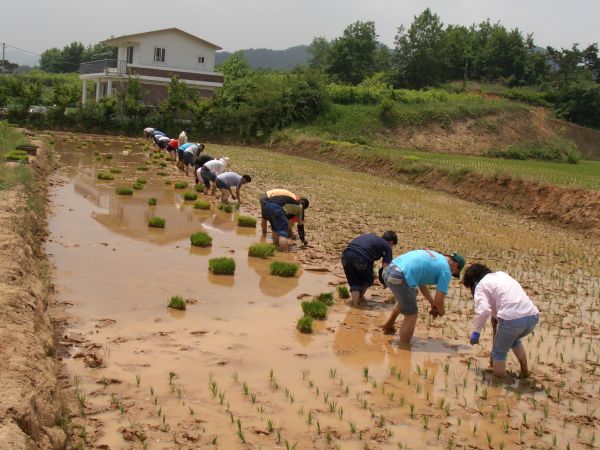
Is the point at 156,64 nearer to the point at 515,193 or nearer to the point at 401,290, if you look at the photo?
the point at 515,193

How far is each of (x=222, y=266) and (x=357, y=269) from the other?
8.30 ft

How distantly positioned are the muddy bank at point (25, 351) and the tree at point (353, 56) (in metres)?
66.8

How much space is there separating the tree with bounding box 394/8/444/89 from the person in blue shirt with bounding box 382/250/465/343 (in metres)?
63.7

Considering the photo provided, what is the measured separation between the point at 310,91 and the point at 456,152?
11522mm

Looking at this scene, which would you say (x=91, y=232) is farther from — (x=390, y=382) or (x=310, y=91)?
(x=310, y=91)

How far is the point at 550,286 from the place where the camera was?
11.4 metres

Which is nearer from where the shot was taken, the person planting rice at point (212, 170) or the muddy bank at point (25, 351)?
the muddy bank at point (25, 351)

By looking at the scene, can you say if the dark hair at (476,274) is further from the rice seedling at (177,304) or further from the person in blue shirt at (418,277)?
the rice seedling at (177,304)

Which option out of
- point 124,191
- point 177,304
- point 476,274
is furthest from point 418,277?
point 124,191

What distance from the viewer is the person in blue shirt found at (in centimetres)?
775

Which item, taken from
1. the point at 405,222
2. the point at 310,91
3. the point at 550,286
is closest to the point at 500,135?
the point at 310,91

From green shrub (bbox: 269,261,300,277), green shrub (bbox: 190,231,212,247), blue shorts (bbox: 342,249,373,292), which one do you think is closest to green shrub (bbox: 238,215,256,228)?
green shrub (bbox: 190,231,212,247)

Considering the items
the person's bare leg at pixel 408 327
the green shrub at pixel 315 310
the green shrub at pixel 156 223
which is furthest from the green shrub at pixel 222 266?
the green shrub at pixel 156 223

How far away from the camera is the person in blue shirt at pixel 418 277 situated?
7.75 m
